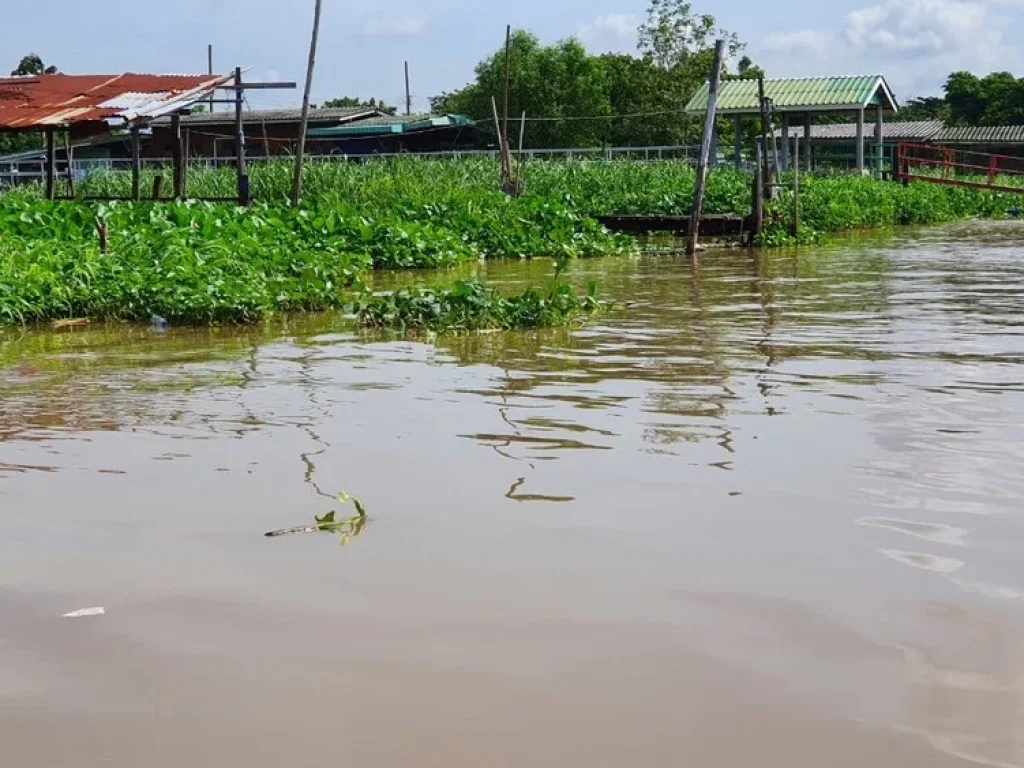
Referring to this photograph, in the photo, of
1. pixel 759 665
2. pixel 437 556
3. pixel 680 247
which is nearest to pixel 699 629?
pixel 759 665

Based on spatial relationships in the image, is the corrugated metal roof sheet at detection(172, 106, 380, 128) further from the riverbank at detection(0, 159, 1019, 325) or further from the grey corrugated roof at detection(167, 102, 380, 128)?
the riverbank at detection(0, 159, 1019, 325)

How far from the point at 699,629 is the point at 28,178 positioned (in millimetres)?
40088

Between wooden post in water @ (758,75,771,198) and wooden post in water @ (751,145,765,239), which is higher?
wooden post in water @ (758,75,771,198)

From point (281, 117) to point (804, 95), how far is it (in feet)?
49.5

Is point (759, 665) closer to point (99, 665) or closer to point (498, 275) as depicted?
point (99, 665)

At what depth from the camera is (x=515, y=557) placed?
4.14 meters

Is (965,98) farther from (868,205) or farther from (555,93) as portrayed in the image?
(868,205)

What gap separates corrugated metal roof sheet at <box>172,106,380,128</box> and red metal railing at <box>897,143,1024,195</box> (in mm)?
15405

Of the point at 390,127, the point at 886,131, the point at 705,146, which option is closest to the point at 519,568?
the point at 705,146

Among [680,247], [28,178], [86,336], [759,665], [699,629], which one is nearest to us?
[759,665]

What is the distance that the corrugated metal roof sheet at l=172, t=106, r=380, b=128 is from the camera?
37031mm

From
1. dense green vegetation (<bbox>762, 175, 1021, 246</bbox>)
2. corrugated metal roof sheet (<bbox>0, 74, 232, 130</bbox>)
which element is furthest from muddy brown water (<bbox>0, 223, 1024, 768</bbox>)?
dense green vegetation (<bbox>762, 175, 1021, 246</bbox>)

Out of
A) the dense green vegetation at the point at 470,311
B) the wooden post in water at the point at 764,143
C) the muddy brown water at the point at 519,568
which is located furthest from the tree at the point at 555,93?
the muddy brown water at the point at 519,568

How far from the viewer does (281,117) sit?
126ft
